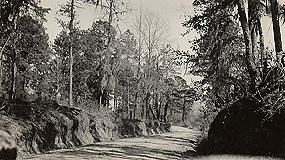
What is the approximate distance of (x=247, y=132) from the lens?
12.5 metres

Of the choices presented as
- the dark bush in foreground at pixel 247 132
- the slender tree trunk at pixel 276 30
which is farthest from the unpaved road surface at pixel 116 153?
the slender tree trunk at pixel 276 30

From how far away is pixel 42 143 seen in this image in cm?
1473

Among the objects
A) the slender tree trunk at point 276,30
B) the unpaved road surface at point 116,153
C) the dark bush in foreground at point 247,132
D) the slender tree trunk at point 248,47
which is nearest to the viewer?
the unpaved road surface at point 116,153

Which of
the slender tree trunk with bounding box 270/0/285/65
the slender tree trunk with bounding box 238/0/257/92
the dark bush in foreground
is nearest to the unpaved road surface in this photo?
the dark bush in foreground

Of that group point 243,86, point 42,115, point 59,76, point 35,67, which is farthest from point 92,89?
point 243,86

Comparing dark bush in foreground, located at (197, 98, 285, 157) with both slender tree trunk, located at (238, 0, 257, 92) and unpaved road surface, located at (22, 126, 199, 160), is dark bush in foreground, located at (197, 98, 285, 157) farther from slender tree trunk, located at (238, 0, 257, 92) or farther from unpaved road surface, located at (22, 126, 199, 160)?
unpaved road surface, located at (22, 126, 199, 160)

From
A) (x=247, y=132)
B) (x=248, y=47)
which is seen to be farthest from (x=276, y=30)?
(x=247, y=132)

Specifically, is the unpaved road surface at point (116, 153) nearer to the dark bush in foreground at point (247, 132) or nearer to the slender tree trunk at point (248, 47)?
the dark bush in foreground at point (247, 132)

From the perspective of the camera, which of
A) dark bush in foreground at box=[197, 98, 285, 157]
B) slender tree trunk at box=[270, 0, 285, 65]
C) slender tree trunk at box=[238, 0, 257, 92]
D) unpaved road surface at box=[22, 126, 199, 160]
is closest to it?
unpaved road surface at box=[22, 126, 199, 160]

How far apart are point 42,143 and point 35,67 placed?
30.0 meters

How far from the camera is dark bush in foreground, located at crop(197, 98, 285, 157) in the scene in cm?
1174

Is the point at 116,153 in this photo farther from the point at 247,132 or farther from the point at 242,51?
the point at 242,51

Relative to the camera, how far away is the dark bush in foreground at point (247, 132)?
1174cm

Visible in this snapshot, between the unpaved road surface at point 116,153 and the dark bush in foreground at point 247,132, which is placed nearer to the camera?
the unpaved road surface at point 116,153
